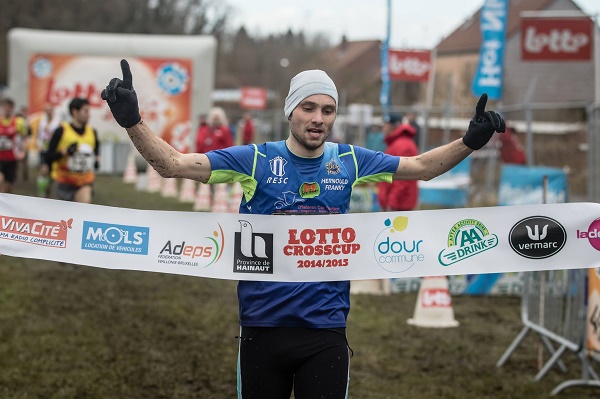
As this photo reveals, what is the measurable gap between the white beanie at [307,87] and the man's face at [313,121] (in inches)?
0.9

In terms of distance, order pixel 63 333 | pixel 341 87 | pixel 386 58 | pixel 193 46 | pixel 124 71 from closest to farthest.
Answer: pixel 124 71
pixel 63 333
pixel 386 58
pixel 193 46
pixel 341 87

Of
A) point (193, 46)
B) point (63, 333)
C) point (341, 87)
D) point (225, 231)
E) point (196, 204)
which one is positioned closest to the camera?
point (225, 231)

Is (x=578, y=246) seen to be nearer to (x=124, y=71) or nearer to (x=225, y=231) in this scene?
(x=225, y=231)

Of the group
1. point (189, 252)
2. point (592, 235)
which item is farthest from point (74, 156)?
point (592, 235)

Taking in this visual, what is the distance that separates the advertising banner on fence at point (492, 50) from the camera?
17.5m

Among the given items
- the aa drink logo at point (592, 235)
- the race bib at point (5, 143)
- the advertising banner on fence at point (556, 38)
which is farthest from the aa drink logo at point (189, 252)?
the advertising banner on fence at point (556, 38)

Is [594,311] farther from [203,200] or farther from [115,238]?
[203,200]

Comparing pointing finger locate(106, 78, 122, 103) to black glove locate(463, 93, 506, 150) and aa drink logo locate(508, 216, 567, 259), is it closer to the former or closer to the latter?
black glove locate(463, 93, 506, 150)

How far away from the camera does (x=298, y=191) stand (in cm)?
400

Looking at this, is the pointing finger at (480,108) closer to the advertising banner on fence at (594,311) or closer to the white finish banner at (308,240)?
the white finish banner at (308,240)

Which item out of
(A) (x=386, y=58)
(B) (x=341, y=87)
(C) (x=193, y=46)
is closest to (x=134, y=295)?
(A) (x=386, y=58)

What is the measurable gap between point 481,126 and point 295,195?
0.89 meters

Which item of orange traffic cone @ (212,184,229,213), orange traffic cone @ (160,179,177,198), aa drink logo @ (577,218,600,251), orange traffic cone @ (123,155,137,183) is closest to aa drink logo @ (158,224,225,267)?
aa drink logo @ (577,218,600,251)

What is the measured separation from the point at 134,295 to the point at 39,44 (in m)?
22.9
